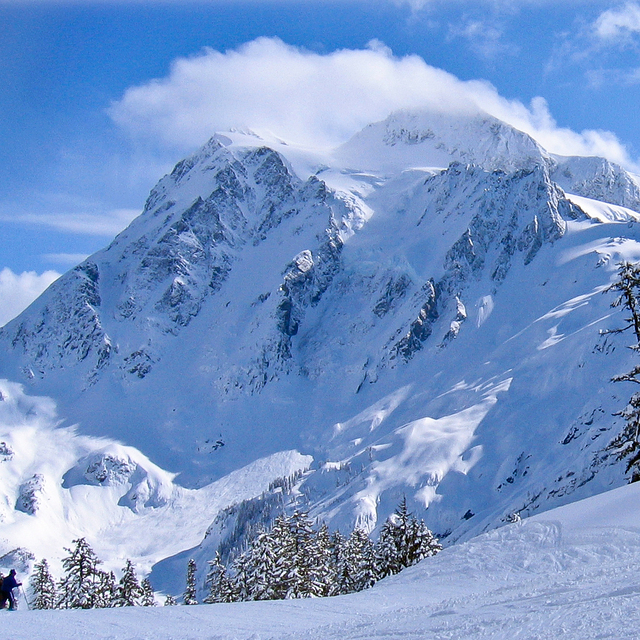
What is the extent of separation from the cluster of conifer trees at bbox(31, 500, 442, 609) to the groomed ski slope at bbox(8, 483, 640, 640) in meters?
19.3

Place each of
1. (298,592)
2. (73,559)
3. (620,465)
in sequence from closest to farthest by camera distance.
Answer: (298,592) < (73,559) < (620,465)

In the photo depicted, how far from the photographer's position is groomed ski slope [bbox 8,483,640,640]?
13.3 metres

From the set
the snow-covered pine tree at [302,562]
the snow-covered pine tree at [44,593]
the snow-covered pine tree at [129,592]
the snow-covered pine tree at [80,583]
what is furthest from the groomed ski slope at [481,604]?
the snow-covered pine tree at [44,593]

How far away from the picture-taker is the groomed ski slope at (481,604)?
1328 cm

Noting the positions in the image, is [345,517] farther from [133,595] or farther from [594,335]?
[133,595]

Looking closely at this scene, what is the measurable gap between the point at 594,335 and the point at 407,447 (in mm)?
57594

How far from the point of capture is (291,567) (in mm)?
42062

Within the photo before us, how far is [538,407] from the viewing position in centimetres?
18188

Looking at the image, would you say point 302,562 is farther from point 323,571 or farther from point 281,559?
point 323,571

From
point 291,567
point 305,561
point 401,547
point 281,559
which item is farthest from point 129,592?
point 401,547

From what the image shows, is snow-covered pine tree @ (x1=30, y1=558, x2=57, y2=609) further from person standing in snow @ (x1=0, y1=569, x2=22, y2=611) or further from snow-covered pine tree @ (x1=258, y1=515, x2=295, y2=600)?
person standing in snow @ (x1=0, y1=569, x2=22, y2=611)

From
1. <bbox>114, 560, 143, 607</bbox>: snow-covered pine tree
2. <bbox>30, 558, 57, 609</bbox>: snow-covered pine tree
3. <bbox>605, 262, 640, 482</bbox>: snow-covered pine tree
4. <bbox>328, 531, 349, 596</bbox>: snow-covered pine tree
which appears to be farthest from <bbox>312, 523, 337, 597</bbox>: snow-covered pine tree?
<bbox>605, 262, 640, 482</bbox>: snow-covered pine tree

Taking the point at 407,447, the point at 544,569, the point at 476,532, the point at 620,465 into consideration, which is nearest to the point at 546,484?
the point at 476,532

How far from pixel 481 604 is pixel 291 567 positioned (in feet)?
91.4
